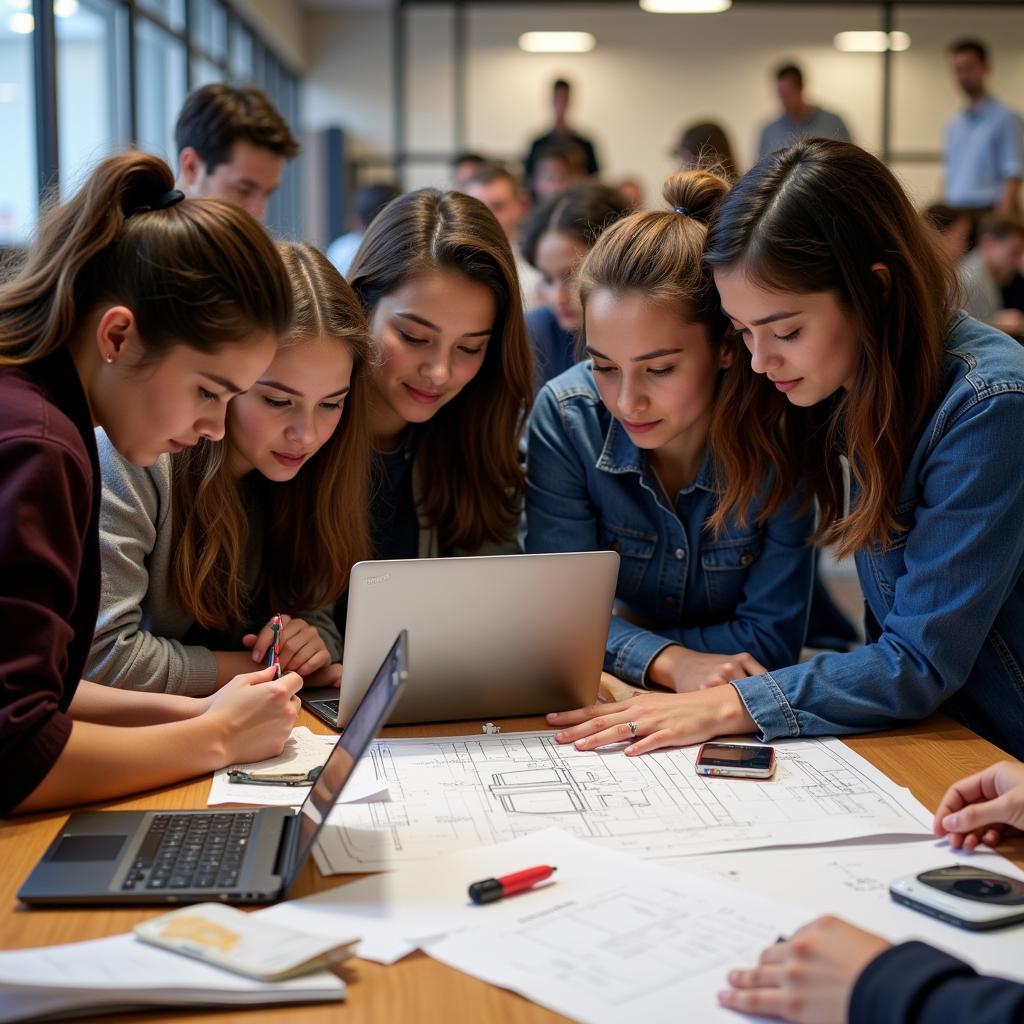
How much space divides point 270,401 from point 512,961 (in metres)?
0.96

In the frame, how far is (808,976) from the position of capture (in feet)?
3.06

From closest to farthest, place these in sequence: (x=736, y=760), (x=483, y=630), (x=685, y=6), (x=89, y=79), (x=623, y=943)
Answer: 1. (x=623, y=943)
2. (x=736, y=760)
3. (x=483, y=630)
4. (x=89, y=79)
5. (x=685, y=6)

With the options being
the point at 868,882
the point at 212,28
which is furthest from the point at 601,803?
the point at 212,28

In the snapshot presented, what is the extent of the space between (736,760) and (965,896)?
15.0 inches

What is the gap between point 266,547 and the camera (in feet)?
6.21

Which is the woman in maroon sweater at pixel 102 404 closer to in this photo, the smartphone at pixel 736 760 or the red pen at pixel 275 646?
the red pen at pixel 275 646

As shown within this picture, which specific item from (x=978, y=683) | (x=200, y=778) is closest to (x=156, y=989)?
(x=200, y=778)

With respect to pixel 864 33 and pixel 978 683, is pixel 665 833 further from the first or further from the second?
pixel 864 33

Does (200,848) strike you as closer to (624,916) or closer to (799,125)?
(624,916)

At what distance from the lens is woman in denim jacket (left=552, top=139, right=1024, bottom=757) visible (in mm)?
1533

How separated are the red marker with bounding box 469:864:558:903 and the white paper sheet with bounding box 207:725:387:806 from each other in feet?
0.68

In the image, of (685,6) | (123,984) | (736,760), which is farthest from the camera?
(685,6)

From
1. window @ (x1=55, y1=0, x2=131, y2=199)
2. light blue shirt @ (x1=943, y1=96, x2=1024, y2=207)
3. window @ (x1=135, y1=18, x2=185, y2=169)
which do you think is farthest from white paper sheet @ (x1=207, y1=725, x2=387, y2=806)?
light blue shirt @ (x1=943, y1=96, x2=1024, y2=207)

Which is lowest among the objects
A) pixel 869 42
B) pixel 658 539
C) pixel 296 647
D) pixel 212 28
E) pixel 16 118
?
pixel 296 647
